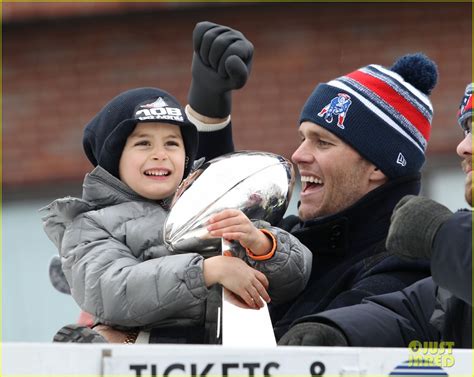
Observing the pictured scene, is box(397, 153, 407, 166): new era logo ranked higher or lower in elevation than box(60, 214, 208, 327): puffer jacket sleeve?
higher

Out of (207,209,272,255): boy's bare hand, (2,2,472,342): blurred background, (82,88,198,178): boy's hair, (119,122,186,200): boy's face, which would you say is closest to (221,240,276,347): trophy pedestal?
(207,209,272,255): boy's bare hand

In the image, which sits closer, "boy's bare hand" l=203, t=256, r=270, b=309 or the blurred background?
"boy's bare hand" l=203, t=256, r=270, b=309

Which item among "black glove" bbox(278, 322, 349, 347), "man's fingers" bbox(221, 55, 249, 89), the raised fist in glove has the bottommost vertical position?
"black glove" bbox(278, 322, 349, 347)

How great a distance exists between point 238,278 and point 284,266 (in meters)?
0.20

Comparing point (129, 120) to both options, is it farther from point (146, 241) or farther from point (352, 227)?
point (352, 227)

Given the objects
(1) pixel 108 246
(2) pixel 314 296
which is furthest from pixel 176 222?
(2) pixel 314 296

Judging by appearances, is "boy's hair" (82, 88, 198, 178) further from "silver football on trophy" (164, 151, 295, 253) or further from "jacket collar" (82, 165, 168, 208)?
"silver football on trophy" (164, 151, 295, 253)

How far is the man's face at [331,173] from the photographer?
4.22 m

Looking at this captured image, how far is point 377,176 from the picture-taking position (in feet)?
13.9

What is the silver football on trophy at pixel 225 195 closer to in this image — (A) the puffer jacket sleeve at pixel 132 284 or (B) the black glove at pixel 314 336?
(A) the puffer jacket sleeve at pixel 132 284

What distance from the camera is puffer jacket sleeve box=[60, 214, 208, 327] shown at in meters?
3.28

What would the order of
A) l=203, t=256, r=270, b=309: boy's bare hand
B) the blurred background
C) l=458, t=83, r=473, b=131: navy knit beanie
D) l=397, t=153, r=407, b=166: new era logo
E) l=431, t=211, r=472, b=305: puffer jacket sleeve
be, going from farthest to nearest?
the blurred background → l=397, t=153, r=407, b=166: new era logo → l=458, t=83, r=473, b=131: navy knit beanie → l=203, t=256, r=270, b=309: boy's bare hand → l=431, t=211, r=472, b=305: puffer jacket sleeve

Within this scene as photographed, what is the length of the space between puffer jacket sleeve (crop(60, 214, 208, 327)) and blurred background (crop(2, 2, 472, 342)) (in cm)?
534

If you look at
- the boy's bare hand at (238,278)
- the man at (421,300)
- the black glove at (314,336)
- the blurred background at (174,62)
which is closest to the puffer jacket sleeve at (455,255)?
the man at (421,300)
